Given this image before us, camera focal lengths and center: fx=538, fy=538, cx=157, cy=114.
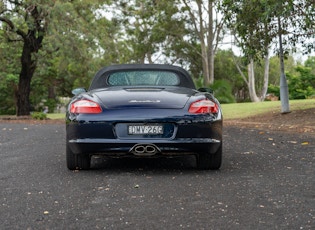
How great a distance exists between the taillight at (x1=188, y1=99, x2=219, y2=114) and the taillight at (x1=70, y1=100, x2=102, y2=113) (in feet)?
3.59

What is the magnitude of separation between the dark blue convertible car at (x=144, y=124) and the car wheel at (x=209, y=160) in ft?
0.06

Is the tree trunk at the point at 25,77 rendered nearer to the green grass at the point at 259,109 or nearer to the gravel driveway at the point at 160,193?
the green grass at the point at 259,109

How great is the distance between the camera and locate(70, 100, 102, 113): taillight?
6340 mm

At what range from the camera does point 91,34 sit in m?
23.1

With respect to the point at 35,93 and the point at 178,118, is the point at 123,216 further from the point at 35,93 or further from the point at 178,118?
the point at 35,93

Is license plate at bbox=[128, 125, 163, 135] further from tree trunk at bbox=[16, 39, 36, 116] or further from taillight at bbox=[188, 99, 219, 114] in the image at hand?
tree trunk at bbox=[16, 39, 36, 116]

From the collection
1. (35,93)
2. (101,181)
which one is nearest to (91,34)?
(101,181)

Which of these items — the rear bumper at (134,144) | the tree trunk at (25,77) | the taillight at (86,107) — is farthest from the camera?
the tree trunk at (25,77)

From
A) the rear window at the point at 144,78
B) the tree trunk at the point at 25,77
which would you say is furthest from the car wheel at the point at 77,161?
the tree trunk at the point at 25,77

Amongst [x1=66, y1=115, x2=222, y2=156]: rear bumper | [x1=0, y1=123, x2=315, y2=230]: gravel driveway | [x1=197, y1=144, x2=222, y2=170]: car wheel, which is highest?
[x1=66, y1=115, x2=222, y2=156]: rear bumper

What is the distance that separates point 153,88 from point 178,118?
70cm

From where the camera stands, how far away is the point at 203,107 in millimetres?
6398

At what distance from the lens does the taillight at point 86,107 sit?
6.34 m

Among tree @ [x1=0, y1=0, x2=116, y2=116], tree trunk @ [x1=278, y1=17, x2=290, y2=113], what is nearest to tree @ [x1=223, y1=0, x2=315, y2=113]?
tree trunk @ [x1=278, y1=17, x2=290, y2=113]
